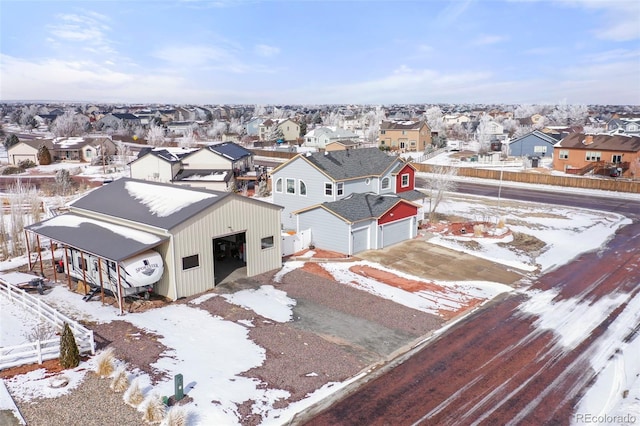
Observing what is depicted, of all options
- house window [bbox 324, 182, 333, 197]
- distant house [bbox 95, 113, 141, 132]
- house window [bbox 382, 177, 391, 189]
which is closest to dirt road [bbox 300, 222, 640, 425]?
house window [bbox 324, 182, 333, 197]

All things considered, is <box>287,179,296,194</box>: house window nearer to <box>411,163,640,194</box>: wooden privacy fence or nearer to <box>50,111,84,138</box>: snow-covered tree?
<box>411,163,640,194</box>: wooden privacy fence

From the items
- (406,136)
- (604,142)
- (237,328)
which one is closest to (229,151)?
(237,328)

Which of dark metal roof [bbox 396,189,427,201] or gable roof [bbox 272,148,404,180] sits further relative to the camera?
dark metal roof [bbox 396,189,427,201]

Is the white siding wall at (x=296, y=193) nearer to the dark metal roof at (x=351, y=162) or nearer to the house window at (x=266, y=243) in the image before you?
the dark metal roof at (x=351, y=162)

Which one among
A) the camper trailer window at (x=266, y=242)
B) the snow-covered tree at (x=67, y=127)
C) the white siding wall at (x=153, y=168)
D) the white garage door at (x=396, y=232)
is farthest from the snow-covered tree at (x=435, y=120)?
the camper trailer window at (x=266, y=242)

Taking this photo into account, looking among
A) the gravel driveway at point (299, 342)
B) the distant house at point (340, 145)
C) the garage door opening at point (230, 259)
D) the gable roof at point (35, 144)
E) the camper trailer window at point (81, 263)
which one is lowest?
the gravel driveway at point (299, 342)

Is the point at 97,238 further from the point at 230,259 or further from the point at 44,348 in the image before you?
the point at 230,259
